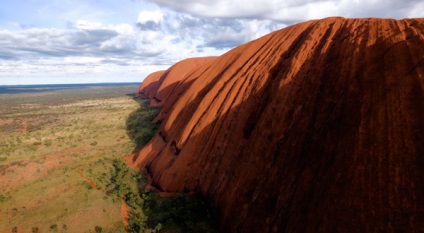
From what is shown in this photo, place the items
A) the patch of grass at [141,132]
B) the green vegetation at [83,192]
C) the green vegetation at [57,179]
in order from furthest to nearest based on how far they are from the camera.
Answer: the patch of grass at [141,132] < the green vegetation at [57,179] < the green vegetation at [83,192]

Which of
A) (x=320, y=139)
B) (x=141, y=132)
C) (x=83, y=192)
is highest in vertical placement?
(x=320, y=139)

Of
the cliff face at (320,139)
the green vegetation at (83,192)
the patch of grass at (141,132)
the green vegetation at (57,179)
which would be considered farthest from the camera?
the patch of grass at (141,132)

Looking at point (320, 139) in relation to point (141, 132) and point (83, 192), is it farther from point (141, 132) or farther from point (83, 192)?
point (141, 132)

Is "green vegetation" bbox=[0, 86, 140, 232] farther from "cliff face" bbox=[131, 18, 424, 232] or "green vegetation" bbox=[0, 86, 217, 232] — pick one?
"cliff face" bbox=[131, 18, 424, 232]

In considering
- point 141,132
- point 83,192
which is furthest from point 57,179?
point 141,132

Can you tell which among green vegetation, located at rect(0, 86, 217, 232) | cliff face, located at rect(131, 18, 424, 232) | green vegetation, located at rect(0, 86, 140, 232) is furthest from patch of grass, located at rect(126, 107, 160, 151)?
cliff face, located at rect(131, 18, 424, 232)

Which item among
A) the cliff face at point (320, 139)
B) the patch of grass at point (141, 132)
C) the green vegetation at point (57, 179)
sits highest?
the cliff face at point (320, 139)

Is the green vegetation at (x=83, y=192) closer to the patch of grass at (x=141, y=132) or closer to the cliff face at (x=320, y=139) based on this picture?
the patch of grass at (x=141, y=132)

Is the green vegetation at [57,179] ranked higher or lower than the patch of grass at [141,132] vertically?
lower

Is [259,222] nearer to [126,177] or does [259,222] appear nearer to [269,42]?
[126,177]

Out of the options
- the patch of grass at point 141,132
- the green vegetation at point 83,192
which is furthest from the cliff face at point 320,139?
the patch of grass at point 141,132
